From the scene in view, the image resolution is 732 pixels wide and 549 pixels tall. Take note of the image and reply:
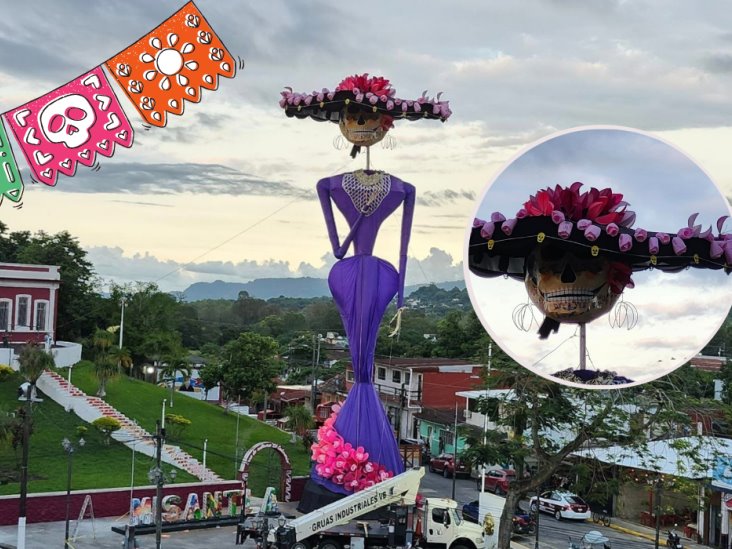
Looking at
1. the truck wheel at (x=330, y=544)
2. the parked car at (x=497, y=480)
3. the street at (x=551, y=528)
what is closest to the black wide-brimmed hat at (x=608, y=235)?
the truck wheel at (x=330, y=544)

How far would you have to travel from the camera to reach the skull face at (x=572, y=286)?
13.2 feet

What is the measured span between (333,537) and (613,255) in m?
19.1

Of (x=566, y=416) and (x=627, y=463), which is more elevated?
(x=566, y=416)

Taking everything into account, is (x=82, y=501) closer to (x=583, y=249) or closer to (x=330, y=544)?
→ (x=330, y=544)

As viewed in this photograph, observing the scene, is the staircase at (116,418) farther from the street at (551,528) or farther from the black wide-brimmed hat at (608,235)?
the black wide-brimmed hat at (608,235)

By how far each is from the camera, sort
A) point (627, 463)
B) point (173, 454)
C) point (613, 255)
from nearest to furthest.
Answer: point (613, 255)
point (627, 463)
point (173, 454)

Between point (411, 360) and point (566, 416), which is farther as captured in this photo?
point (411, 360)

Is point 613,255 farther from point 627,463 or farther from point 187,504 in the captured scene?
point 627,463

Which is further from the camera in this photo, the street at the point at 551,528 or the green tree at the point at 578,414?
the street at the point at 551,528

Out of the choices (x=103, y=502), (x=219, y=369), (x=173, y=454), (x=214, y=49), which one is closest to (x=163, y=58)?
(x=214, y=49)

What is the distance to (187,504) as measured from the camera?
2533 cm

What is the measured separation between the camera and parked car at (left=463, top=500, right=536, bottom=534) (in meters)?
26.3

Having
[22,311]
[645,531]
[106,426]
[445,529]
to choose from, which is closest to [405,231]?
[445,529]

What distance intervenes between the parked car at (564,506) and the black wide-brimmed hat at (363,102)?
1332 cm
